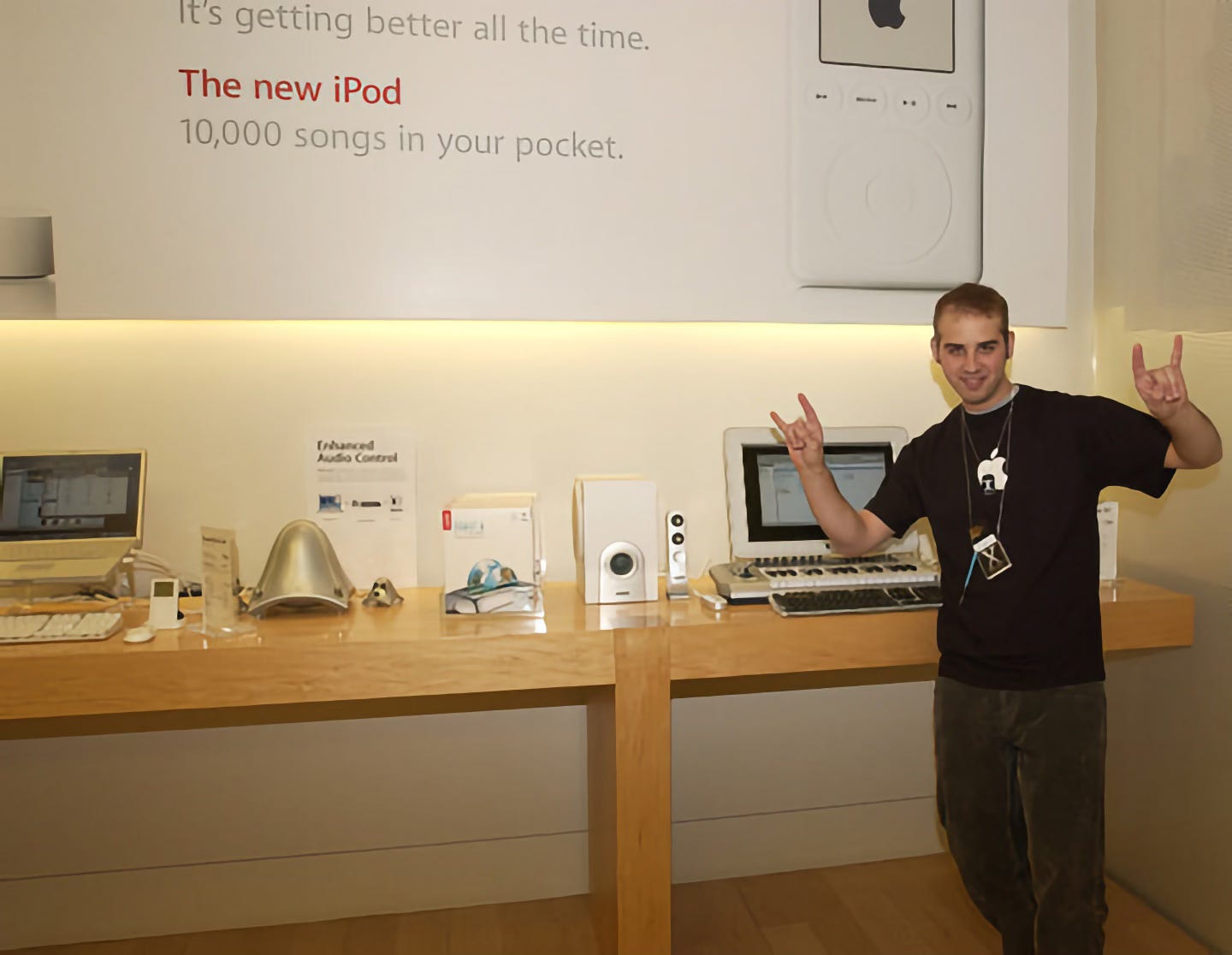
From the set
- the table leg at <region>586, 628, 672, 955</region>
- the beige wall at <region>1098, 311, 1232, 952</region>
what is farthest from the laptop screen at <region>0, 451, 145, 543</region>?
the beige wall at <region>1098, 311, 1232, 952</region>

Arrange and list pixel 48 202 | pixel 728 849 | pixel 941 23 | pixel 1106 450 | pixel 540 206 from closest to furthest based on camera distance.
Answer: pixel 1106 450
pixel 48 202
pixel 540 206
pixel 941 23
pixel 728 849

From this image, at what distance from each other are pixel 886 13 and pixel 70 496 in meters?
2.43

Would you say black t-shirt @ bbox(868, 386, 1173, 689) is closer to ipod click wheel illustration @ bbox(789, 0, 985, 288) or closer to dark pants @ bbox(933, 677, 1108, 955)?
dark pants @ bbox(933, 677, 1108, 955)

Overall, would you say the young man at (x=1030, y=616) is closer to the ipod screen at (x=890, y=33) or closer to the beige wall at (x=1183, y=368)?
the beige wall at (x=1183, y=368)

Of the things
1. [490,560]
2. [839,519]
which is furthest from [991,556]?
[490,560]

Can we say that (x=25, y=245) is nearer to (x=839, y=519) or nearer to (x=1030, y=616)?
(x=839, y=519)

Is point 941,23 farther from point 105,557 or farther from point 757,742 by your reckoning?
point 105,557

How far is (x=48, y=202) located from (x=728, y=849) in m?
2.46

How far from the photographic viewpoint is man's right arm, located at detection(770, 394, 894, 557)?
6.44ft

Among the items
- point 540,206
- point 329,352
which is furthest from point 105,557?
point 540,206

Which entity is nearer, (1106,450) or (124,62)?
(1106,450)

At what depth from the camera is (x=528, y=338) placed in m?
2.42

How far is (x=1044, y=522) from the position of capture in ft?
5.73

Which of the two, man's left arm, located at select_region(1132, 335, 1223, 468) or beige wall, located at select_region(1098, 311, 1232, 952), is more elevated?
man's left arm, located at select_region(1132, 335, 1223, 468)
